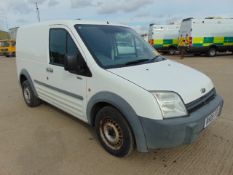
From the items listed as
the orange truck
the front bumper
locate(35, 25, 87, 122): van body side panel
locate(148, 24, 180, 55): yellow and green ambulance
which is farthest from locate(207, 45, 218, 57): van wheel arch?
the orange truck

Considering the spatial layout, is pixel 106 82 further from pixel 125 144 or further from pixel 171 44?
pixel 171 44

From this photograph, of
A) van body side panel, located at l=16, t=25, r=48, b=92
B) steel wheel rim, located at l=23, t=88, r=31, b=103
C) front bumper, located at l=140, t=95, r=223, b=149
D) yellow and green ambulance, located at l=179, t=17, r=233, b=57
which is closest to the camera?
front bumper, located at l=140, t=95, r=223, b=149

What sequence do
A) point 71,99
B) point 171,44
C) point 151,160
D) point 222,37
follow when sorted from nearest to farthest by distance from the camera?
1. point 151,160
2. point 71,99
3. point 222,37
4. point 171,44

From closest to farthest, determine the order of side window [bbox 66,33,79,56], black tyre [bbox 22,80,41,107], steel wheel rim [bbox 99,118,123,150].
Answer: steel wheel rim [bbox 99,118,123,150]
side window [bbox 66,33,79,56]
black tyre [bbox 22,80,41,107]

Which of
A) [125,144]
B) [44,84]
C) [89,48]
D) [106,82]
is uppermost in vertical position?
[89,48]

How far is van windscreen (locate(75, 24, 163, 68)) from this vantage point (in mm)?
3252

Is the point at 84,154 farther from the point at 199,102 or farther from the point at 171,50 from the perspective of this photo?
the point at 171,50

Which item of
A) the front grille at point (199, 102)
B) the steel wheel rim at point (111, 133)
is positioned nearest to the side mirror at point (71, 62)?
the steel wheel rim at point (111, 133)

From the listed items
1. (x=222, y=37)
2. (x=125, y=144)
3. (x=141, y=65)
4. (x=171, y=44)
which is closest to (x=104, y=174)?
(x=125, y=144)

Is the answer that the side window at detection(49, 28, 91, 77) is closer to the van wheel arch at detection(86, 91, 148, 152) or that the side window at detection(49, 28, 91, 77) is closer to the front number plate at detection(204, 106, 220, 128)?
the van wheel arch at detection(86, 91, 148, 152)

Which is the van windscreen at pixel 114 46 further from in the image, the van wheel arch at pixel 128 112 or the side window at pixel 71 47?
the van wheel arch at pixel 128 112

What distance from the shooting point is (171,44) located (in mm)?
19906

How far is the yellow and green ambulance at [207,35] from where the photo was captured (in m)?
16.2

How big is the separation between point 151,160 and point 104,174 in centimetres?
70
